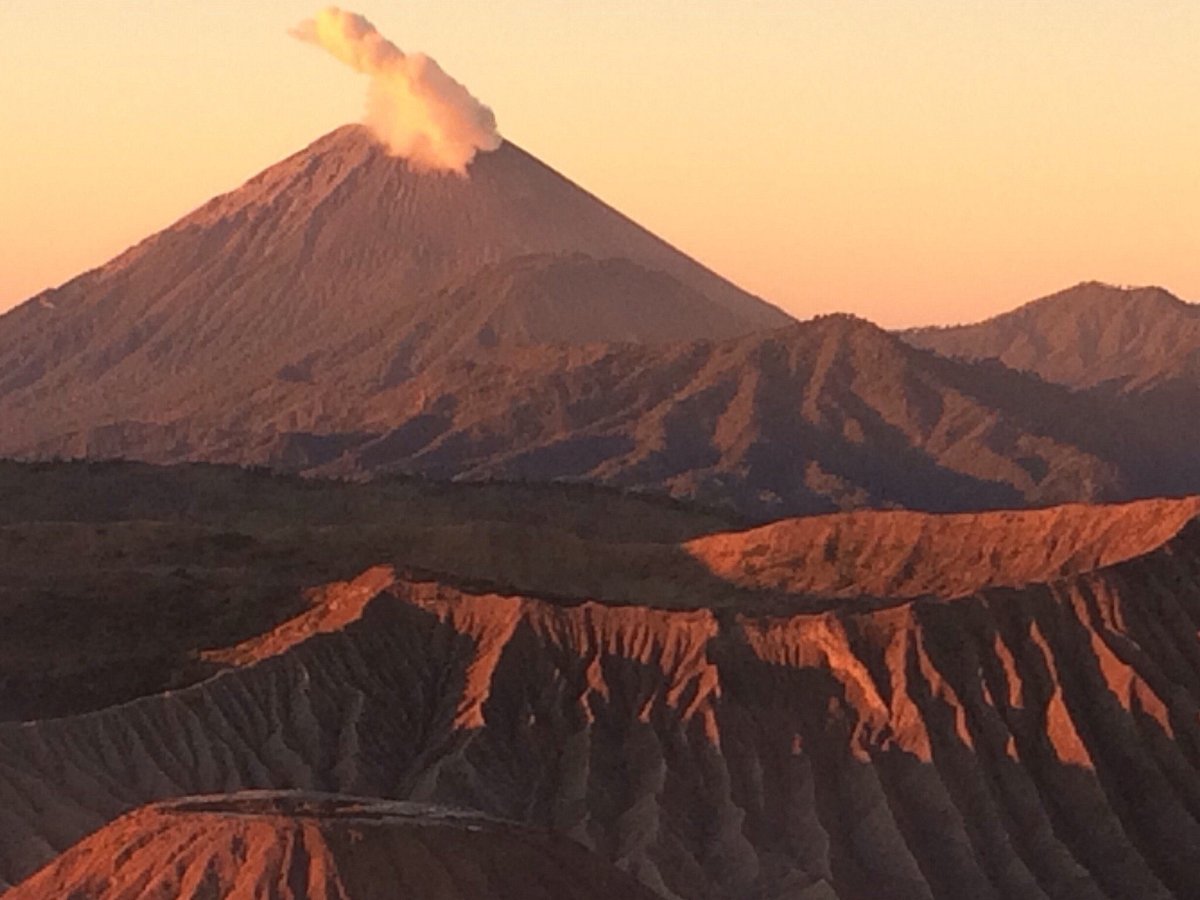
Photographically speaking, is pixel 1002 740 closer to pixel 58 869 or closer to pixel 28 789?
pixel 28 789

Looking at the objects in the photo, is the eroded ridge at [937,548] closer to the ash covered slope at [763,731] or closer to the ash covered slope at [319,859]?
the ash covered slope at [763,731]

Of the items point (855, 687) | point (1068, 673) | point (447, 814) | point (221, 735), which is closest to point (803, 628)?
point (855, 687)

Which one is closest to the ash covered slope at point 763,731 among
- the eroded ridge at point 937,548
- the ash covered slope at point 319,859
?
the eroded ridge at point 937,548

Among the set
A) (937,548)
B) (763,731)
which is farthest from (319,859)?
(937,548)

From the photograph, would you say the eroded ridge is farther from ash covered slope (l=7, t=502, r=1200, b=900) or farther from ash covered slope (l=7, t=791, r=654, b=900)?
ash covered slope (l=7, t=791, r=654, b=900)

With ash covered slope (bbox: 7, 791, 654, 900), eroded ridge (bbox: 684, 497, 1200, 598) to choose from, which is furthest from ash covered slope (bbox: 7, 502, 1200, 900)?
ash covered slope (bbox: 7, 791, 654, 900)

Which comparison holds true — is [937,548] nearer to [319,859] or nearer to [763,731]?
[763,731]
